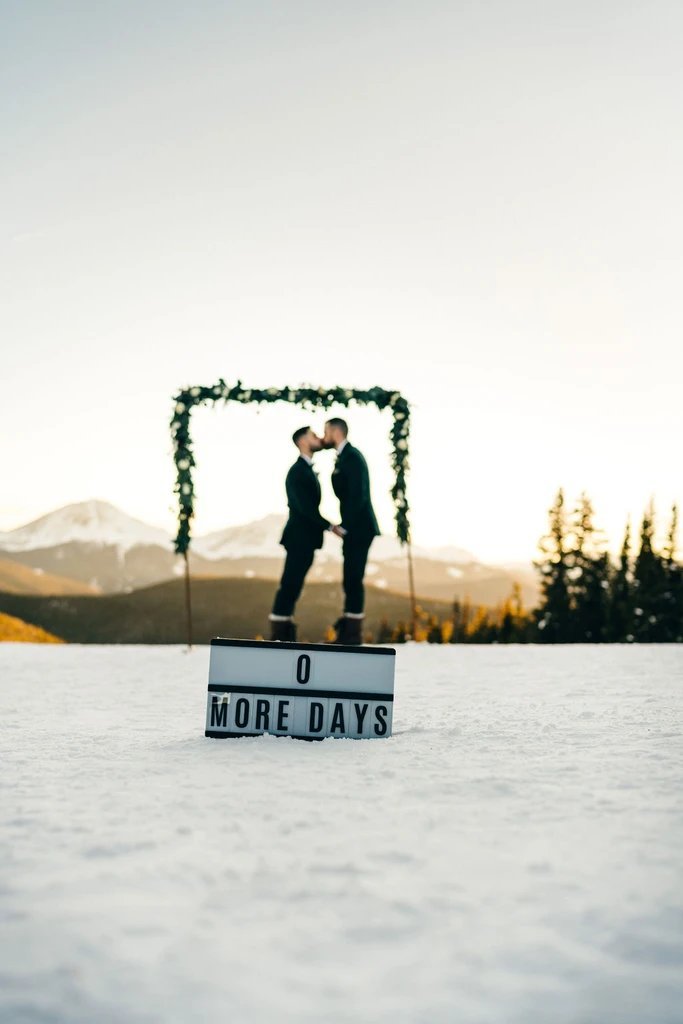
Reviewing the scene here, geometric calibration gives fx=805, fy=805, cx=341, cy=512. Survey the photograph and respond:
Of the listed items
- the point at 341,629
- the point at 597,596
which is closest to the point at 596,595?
the point at 597,596

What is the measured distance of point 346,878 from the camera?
9.91 feet

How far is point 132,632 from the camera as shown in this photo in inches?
5728

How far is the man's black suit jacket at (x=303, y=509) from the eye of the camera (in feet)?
33.4

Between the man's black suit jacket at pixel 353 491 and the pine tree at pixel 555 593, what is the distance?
38.9m

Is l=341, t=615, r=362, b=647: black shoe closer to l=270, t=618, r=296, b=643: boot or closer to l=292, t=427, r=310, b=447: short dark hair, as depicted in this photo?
l=270, t=618, r=296, b=643: boot

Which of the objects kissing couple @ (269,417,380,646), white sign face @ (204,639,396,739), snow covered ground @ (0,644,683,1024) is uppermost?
kissing couple @ (269,417,380,646)

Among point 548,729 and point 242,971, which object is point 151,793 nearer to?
point 242,971

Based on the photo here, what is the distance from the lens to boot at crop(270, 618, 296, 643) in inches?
414

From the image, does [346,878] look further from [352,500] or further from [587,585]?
[587,585]

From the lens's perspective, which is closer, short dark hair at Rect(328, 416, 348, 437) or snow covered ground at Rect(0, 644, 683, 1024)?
snow covered ground at Rect(0, 644, 683, 1024)

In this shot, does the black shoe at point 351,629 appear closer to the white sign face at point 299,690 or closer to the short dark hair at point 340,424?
the short dark hair at point 340,424

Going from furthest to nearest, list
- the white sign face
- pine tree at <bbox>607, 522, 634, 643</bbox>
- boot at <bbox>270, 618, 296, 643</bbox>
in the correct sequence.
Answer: pine tree at <bbox>607, 522, 634, 643</bbox>, boot at <bbox>270, 618, 296, 643</bbox>, the white sign face

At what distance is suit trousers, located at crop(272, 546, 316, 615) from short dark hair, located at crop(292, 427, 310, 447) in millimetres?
1378

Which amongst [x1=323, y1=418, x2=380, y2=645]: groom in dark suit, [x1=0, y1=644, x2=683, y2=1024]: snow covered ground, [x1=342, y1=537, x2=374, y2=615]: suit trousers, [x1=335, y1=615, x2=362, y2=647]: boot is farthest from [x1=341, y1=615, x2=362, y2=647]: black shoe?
[x1=0, y1=644, x2=683, y2=1024]: snow covered ground
